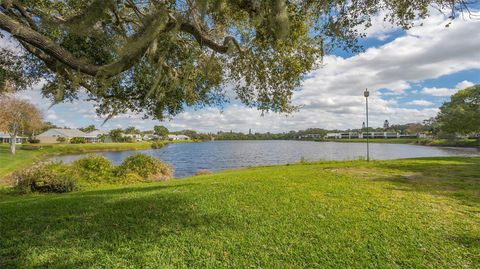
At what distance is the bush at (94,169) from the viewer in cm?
1469

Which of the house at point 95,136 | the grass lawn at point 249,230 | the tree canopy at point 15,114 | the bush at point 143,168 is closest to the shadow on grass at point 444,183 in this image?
the grass lawn at point 249,230

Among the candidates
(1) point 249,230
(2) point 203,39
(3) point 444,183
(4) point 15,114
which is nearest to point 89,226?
(1) point 249,230

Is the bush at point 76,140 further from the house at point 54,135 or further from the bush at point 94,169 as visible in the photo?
the bush at point 94,169

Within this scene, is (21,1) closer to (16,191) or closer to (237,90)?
(237,90)

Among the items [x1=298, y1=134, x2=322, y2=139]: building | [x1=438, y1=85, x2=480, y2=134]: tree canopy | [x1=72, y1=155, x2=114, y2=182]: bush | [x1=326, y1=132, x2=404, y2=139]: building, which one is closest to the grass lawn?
[x1=72, y1=155, x2=114, y2=182]: bush

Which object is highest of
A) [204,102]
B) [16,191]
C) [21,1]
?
[21,1]

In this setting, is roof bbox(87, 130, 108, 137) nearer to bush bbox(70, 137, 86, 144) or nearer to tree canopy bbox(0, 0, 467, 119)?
bush bbox(70, 137, 86, 144)

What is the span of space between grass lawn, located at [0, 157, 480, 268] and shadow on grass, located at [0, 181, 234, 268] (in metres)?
0.02

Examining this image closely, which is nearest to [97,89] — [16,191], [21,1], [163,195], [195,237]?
[21,1]

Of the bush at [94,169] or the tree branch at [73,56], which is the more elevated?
the tree branch at [73,56]

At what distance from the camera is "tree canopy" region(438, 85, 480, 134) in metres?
43.4

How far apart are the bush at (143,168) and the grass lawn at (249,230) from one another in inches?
384

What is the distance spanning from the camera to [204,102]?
343 inches

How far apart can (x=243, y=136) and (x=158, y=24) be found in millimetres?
174630
